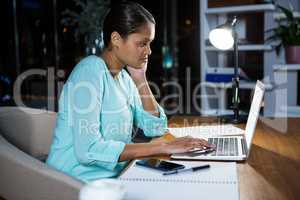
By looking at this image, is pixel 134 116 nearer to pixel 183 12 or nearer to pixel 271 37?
pixel 271 37

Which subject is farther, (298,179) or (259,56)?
(259,56)

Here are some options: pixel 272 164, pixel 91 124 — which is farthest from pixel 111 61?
pixel 272 164

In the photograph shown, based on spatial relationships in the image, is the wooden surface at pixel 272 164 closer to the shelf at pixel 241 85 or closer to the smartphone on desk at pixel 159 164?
the smartphone on desk at pixel 159 164

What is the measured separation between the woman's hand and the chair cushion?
0.68 m

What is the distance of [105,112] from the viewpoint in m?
1.52

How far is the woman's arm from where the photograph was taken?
1415 millimetres

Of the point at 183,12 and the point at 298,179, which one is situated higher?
the point at 183,12

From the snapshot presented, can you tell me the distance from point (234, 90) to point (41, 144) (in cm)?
104

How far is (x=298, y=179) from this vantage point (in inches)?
51.5

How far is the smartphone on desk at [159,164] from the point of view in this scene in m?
1.36

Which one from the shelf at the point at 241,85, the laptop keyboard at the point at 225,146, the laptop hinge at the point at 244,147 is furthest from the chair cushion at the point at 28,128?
the shelf at the point at 241,85

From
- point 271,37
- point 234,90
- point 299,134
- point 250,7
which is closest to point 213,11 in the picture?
point 250,7

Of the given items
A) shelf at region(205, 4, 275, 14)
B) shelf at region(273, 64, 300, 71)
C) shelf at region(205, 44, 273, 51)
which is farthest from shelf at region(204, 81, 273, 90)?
shelf at region(205, 4, 275, 14)

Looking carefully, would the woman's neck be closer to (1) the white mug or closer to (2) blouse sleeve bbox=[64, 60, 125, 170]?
(2) blouse sleeve bbox=[64, 60, 125, 170]
